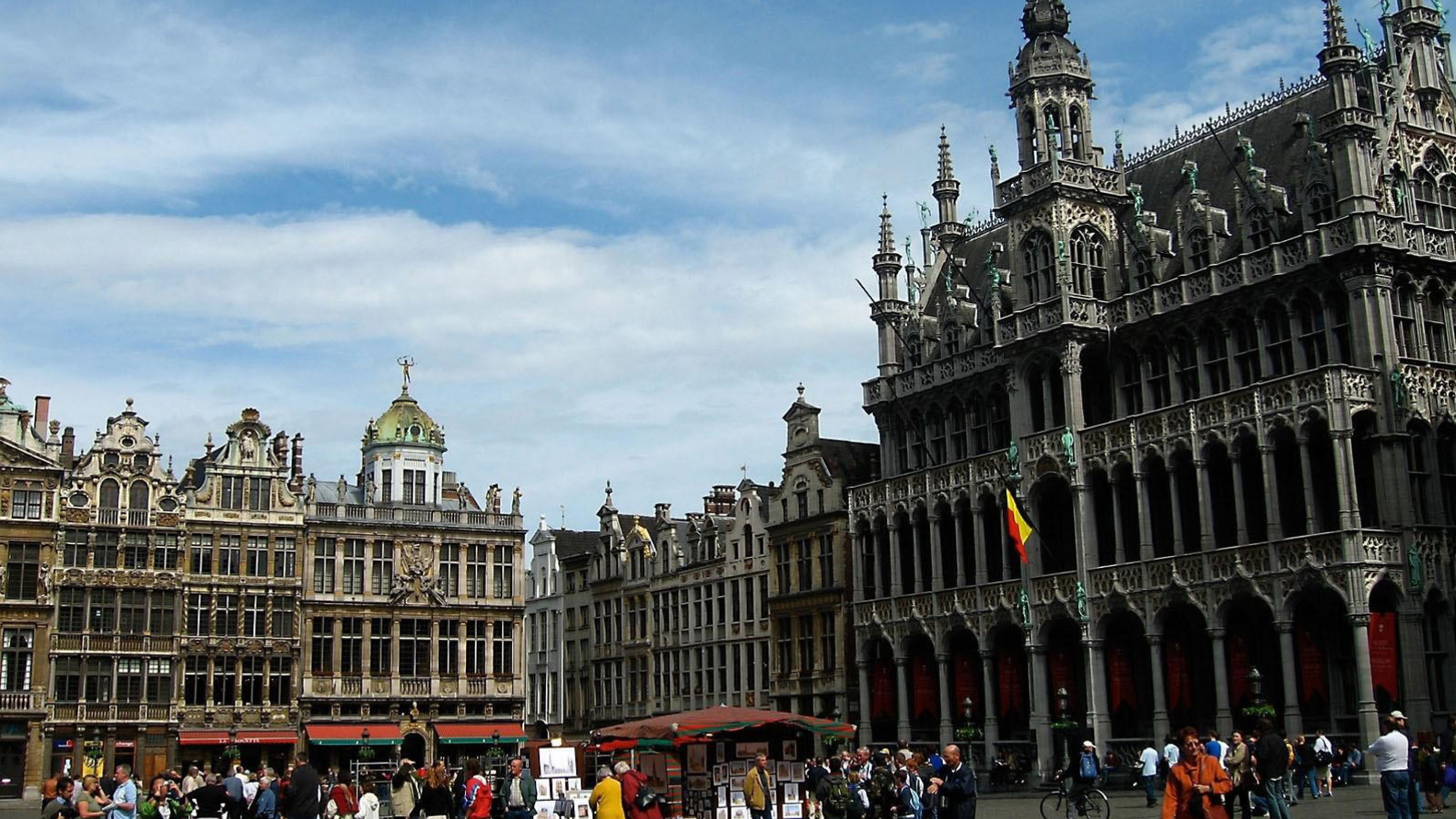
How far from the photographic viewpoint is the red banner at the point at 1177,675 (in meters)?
44.3

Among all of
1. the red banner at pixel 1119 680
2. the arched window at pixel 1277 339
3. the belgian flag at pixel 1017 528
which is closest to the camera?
the arched window at pixel 1277 339

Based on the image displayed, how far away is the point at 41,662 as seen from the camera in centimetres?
6225

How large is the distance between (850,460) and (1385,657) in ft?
89.2

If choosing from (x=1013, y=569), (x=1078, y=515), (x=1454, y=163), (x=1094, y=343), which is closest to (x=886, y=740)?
(x=1013, y=569)

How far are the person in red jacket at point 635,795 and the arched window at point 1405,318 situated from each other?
27.7 metres

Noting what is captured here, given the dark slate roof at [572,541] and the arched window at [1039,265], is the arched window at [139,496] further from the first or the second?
the arched window at [1039,265]

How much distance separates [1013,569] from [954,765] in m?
31.2

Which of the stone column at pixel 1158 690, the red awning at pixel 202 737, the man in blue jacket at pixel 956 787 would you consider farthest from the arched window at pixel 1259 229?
the red awning at pixel 202 737

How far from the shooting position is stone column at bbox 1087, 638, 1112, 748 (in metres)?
46.2

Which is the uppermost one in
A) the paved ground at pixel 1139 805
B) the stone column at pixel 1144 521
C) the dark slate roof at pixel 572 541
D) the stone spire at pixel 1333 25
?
the stone spire at pixel 1333 25

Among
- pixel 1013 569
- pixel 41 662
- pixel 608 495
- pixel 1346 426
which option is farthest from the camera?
pixel 608 495

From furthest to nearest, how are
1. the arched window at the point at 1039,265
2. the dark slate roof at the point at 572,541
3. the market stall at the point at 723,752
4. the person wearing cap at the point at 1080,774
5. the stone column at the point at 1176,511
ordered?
the dark slate roof at the point at 572,541
the arched window at the point at 1039,265
the stone column at the point at 1176,511
the market stall at the point at 723,752
the person wearing cap at the point at 1080,774

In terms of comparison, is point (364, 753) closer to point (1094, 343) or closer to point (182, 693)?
point (182, 693)

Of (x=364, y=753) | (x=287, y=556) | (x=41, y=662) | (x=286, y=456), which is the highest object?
(x=286, y=456)
